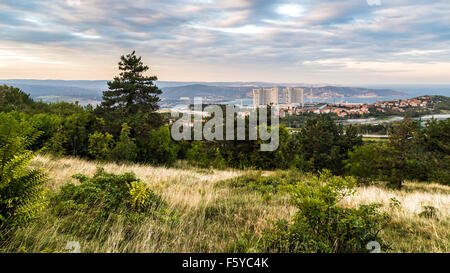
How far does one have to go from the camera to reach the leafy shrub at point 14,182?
84.5 inches

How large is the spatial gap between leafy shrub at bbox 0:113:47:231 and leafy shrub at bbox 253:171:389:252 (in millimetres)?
2431

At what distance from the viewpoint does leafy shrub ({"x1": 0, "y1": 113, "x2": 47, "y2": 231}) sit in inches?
84.5

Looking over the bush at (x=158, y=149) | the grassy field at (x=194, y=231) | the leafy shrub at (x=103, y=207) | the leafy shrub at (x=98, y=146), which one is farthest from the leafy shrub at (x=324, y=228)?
the bush at (x=158, y=149)

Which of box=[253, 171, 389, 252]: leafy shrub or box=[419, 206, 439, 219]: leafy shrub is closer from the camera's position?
box=[253, 171, 389, 252]: leafy shrub

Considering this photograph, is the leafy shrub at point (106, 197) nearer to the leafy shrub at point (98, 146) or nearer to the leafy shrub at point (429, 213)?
the leafy shrub at point (429, 213)

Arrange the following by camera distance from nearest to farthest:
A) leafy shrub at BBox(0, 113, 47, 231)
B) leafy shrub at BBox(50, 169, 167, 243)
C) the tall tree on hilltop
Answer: leafy shrub at BBox(0, 113, 47, 231) < leafy shrub at BBox(50, 169, 167, 243) < the tall tree on hilltop

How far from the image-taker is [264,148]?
80.0 feet

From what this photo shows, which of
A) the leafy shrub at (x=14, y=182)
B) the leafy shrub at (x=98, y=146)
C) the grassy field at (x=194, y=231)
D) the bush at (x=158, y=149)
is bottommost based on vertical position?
the bush at (x=158, y=149)

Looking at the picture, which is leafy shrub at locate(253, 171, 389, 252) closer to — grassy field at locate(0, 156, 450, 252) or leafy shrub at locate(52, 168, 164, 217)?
grassy field at locate(0, 156, 450, 252)

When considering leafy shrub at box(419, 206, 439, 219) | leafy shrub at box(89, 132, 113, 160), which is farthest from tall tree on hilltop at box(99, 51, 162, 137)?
leafy shrub at box(419, 206, 439, 219)

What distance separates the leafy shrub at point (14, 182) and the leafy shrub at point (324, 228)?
243 centimetres

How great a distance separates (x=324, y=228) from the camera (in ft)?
9.50
